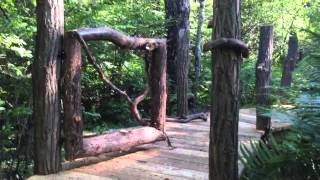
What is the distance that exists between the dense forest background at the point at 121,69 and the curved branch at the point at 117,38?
2.61 feet

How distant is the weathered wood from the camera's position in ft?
11.0

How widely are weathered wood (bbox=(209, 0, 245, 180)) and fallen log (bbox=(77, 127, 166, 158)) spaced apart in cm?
161

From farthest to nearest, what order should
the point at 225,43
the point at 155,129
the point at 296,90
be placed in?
1. the point at 155,129
2. the point at 296,90
3. the point at 225,43

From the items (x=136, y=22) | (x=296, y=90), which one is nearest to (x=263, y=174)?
(x=296, y=90)

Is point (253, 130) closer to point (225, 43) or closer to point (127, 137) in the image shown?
point (127, 137)

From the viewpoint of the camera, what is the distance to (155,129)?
19.1 feet

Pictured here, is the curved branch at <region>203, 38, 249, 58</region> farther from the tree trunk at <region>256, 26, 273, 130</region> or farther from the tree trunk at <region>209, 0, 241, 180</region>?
the tree trunk at <region>256, 26, 273, 130</region>

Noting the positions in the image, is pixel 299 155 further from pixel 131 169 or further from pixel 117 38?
pixel 117 38

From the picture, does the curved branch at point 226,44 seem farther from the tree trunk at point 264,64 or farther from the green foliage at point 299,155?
the tree trunk at point 264,64

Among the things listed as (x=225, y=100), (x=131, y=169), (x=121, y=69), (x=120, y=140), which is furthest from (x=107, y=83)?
(x=121, y=69)

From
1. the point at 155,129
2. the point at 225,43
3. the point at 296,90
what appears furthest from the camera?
the point at 155,129

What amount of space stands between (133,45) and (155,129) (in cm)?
110

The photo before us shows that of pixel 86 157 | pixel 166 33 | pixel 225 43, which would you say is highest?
pixel 166 33

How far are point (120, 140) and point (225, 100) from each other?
1.98 metres
